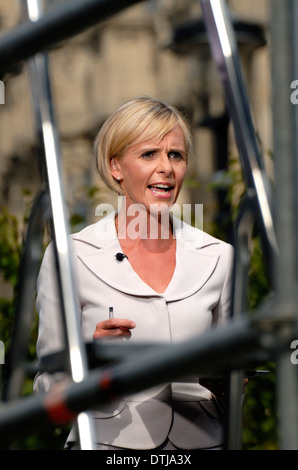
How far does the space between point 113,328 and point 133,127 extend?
51 cm

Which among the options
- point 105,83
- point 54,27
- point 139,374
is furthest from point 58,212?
point 105,83

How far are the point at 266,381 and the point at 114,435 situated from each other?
7.60 ft

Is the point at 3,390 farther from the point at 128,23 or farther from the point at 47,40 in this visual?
the point at 128,23

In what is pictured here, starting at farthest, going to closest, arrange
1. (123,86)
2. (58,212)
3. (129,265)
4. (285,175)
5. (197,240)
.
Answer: (123,86), (197,240), (129,265), (58,212), (285,175)

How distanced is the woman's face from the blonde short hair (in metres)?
0.02

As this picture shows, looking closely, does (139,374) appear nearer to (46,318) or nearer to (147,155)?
(46,318)

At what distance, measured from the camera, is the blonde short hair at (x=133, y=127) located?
2508 millimetres

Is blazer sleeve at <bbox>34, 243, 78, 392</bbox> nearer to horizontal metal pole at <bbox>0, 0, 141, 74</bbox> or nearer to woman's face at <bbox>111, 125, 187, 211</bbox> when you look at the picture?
woman's face at <bbox>111, 125, 187, 211</bbox>

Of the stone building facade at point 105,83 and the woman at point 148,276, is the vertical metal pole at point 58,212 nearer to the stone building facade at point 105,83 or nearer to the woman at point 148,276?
the woman at point 148,276

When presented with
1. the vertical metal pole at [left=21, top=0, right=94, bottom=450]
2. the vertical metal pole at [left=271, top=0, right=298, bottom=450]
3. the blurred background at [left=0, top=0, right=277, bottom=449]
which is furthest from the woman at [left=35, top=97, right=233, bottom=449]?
the blurred background at [left=0, top=0, right=277, bottom=449]

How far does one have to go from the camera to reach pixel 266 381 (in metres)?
4.60

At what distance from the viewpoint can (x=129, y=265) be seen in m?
2.52

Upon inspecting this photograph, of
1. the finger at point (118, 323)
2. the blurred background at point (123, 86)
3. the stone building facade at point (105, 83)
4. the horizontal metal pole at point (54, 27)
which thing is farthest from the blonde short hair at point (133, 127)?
Result: the stone building facade at point (105, 83)
